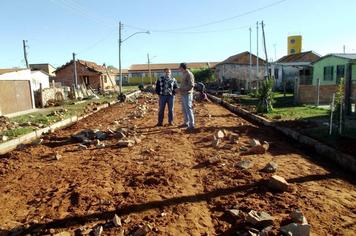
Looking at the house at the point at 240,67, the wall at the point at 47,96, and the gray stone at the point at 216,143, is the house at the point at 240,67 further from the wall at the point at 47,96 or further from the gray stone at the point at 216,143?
the gray stone at the point at 216,143

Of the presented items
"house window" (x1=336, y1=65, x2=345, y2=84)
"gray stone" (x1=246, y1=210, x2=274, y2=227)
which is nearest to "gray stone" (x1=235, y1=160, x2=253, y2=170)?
"gray stone" (x1=246, y1=210, x2=274, y2=227)

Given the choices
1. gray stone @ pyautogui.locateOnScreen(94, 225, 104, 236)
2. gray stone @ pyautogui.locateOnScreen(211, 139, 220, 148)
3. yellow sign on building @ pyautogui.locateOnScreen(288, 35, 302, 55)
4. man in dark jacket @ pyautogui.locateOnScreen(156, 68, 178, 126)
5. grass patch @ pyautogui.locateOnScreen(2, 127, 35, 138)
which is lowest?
grass patch @ pyautogui.locateOnScreen(2, 127, 35, 138)

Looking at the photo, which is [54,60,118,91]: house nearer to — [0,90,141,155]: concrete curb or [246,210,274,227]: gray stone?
[0,90,141,155]: concrete curb

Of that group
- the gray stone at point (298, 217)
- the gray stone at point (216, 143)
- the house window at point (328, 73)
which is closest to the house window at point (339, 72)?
the house window at point (328, 73)

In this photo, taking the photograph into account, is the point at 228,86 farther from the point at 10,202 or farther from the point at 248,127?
the point at 10,202

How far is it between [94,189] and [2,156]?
3.98m

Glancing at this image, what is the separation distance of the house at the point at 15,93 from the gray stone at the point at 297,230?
17.0m

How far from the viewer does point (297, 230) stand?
3.81 meters

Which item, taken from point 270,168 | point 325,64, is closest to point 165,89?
point 270,168

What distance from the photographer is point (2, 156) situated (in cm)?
836

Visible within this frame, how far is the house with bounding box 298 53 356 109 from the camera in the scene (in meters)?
19.0

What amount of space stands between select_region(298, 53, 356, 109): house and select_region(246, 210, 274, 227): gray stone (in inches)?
494

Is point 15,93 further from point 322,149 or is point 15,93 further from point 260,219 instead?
point 260,219

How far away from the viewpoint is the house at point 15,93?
18.5 m
